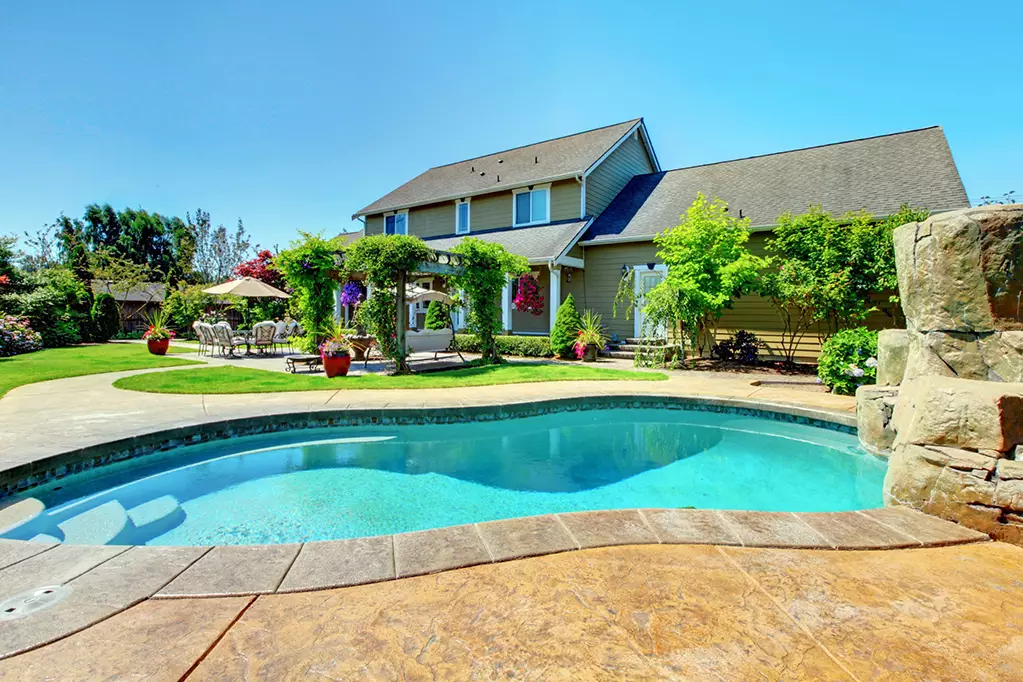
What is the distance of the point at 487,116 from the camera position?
1839cm

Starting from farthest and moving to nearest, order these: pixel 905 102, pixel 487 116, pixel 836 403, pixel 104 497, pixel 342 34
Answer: pixel 487 116 → pixel 905 102 → pixel 342 34 → pixel 836 403 → pixel 104 497

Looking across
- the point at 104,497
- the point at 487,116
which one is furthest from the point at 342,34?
the point at 104,497

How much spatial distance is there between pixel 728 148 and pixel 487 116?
11.1m

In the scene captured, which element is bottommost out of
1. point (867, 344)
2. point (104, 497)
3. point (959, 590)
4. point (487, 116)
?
point (104, 497)

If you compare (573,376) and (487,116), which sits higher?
(487,116)

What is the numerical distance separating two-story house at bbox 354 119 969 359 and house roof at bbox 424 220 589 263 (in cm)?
5

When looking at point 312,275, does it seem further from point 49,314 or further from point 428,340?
point 49,314

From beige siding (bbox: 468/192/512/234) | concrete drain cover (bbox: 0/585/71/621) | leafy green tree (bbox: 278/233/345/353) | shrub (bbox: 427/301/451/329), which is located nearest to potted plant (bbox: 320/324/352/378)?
leafy green tree (bbox: 278/233/345/353)

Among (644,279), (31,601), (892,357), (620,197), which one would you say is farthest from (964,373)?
(620,197)

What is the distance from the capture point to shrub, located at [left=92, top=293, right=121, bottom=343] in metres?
19.4

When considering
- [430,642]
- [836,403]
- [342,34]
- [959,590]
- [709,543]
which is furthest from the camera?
[342,34]

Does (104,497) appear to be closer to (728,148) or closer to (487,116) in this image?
(487,116)

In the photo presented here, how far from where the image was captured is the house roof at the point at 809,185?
38.6 feet

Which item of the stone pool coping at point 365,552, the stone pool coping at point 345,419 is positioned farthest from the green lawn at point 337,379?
the stone pool coping at point 365,552
